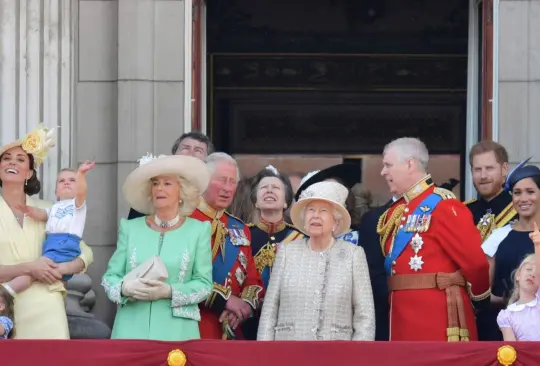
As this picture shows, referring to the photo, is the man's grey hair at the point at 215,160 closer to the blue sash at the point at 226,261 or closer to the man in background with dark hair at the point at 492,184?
the blue sash at the point at 226,261

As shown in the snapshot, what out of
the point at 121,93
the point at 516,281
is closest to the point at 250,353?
the point at 516,281

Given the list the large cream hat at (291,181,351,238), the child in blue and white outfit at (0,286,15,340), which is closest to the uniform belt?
the large cream hat at (291,181,351,238)

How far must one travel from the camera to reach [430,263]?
934 cm

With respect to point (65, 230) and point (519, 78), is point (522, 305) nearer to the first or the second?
point (65, 230)

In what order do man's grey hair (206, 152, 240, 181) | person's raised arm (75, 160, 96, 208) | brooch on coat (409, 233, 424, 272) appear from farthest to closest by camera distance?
man's grey hair (206, 152, 240, 181)
brooch on coat (409, 233, 424, 272)
person's raised arm (75, 160, 96, 208)

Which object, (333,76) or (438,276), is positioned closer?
(438,276)

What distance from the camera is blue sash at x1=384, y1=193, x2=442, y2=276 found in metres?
9.41

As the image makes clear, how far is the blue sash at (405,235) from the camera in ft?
30.9

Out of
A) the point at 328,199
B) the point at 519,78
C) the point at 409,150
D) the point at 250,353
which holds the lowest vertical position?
the point at 250,353

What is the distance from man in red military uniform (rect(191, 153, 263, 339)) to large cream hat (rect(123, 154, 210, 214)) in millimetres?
504

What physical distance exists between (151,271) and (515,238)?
2176 millimetres

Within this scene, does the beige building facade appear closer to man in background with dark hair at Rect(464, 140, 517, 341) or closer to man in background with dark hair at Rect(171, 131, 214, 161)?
man in background with dark hair at Rect(171, 131, 214, 161)

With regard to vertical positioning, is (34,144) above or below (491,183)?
above

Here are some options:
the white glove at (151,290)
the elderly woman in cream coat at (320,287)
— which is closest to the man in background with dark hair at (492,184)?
the elderly woman in cream coat at (320,287)
